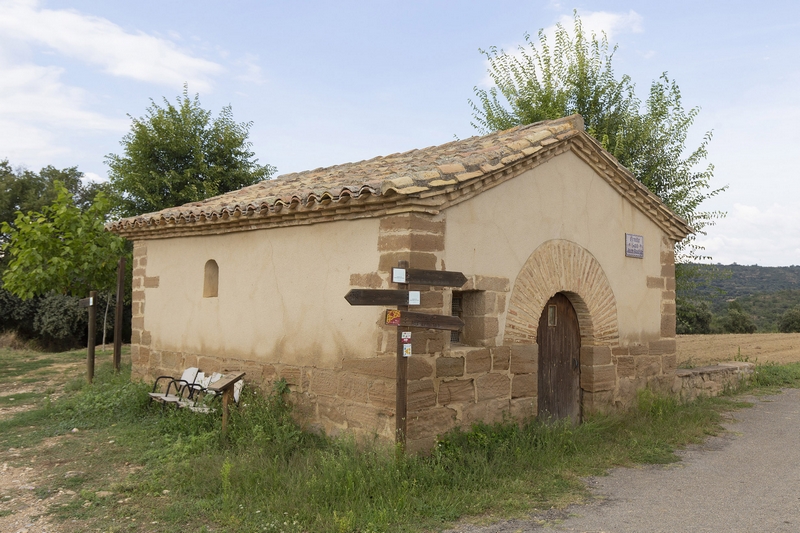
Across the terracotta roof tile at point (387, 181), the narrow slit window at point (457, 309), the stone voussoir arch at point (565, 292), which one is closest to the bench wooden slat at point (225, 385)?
the terracotta roof tile at point (387, 181)

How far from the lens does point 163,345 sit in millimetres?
9164

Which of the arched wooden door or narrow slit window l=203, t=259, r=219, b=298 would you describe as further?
narrow slit window l=203, t=259, r=219, b=298

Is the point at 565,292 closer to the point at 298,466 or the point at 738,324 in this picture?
the point at 298,466

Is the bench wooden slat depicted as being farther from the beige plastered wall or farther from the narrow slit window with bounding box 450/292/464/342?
the narrow slit window with bounding box 450/292/464/342

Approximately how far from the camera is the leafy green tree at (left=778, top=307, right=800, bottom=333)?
28.6m

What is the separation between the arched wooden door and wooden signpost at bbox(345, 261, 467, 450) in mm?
2347

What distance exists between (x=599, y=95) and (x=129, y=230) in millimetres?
10369

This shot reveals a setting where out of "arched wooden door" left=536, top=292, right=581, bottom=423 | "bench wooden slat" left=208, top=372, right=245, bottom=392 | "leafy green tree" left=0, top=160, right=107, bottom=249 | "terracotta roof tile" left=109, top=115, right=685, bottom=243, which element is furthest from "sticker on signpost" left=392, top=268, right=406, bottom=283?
"leafy green tree" left=0, top=160, right=107, bottom=249

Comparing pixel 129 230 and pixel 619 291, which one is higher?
pixel 129 230

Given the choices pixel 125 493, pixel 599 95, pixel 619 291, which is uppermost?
pixel 599 95

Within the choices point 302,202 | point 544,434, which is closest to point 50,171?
point 302,202

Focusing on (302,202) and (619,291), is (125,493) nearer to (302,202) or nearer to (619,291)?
(302,202)

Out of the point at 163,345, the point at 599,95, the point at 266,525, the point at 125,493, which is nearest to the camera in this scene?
the point at 266,525

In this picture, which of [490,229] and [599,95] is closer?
[490,229]
